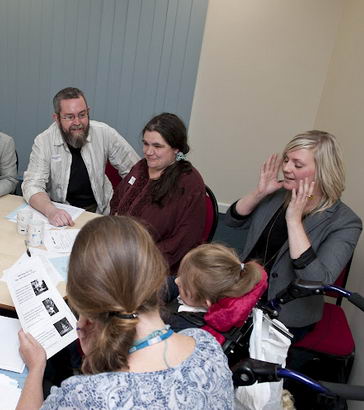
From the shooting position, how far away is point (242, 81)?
11.8ft

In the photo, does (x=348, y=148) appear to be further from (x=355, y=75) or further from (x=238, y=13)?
(x=238, y=13)

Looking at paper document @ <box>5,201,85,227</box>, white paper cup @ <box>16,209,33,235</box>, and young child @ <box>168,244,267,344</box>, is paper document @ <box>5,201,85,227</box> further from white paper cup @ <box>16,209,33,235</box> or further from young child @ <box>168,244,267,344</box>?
young child @ <box>168,244,267,344</box>

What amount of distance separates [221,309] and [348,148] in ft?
5.86

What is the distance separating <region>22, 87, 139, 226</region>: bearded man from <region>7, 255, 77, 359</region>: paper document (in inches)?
30.1

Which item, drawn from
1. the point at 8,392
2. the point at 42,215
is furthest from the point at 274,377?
the point at 42,215

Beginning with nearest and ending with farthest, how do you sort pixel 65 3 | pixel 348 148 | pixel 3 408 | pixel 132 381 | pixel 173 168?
pixel 132 381 < pixel 3 408 < pixel 173 168 < pixel 348 148 < pixel 65 3

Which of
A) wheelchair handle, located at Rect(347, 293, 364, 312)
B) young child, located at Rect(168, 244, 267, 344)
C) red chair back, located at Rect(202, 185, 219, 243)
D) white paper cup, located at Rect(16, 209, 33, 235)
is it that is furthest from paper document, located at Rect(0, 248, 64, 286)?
wheelchair handle, located at Rect(347, 293, 364, 312)

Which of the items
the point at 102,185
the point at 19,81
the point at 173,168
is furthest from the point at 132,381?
the point at 19,81

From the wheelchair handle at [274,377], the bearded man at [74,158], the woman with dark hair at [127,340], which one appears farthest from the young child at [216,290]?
the bearded man at [74,158]

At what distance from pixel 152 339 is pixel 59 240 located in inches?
41.7

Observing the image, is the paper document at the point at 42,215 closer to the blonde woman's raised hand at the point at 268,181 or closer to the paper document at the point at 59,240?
the paper document at the point at 59,240

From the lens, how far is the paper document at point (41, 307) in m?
1.16

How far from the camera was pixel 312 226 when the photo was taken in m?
1.61

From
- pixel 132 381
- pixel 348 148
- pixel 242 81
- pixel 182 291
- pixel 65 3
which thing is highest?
pixel 65 3
